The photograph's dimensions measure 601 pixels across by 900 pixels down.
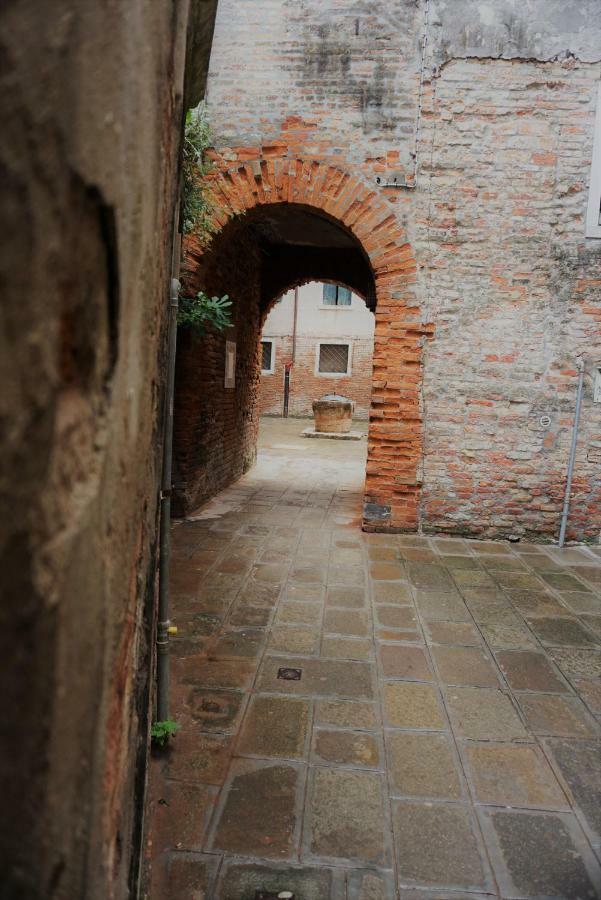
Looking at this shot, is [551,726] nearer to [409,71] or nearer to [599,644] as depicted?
[599,644]

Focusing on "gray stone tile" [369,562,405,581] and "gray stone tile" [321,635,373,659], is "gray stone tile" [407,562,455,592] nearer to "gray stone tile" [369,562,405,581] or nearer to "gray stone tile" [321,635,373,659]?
"gray stone tile" [369,562,405,581]

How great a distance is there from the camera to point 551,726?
2.54 m

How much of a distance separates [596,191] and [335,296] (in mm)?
15808

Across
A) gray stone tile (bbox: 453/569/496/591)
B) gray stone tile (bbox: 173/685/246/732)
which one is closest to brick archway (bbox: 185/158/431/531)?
gray stone tile (bbox: 453/569/496/591)

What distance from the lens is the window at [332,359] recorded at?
20828 millimetres

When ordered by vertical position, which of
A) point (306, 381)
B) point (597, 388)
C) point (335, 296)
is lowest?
point (597, 388)

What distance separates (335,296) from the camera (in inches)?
810

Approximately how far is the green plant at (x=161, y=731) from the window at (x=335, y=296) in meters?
19.4

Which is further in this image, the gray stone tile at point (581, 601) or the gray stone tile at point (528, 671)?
the gray stone tile at point (581, 601)

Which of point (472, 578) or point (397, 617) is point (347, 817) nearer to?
point (397, 617)

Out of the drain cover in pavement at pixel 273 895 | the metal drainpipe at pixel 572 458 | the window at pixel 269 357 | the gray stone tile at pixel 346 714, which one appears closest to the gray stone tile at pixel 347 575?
the gray stone tile at pixel 346 714

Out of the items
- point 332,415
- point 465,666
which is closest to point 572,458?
point 465,666

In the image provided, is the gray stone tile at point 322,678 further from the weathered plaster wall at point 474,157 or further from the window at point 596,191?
the window at point 596,191

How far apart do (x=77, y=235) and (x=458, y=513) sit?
17.6ft
